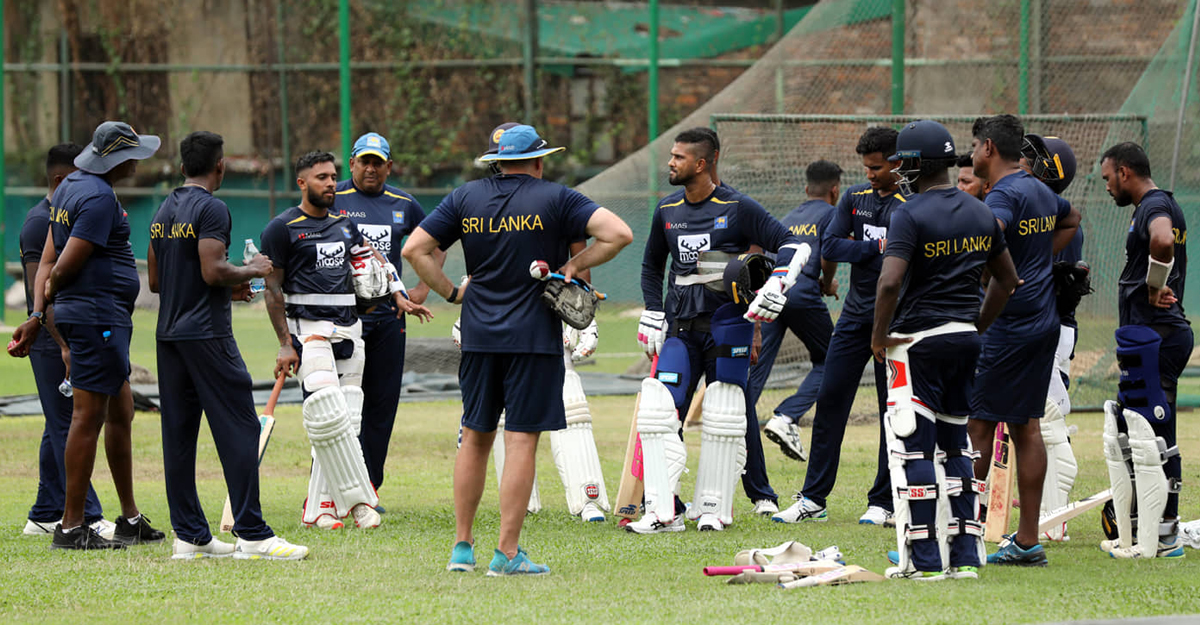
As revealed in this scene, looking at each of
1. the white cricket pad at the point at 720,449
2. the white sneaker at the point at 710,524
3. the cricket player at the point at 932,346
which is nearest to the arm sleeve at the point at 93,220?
the white cricket pad at the point at 720,449

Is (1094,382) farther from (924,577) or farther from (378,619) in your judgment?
(378,619)

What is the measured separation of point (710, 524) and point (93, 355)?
3.27 m

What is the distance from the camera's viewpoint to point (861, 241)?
8.20 m

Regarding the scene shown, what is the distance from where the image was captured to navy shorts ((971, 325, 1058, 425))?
22.4ft

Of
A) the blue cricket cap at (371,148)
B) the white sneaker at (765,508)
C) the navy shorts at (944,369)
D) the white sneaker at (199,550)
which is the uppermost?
the blue cricket cap at (371,148)

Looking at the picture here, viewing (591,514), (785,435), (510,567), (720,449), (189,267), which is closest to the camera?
(510,567)

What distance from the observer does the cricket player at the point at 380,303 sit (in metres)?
8.74

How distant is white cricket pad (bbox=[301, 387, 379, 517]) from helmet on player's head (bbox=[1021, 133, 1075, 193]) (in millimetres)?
3821

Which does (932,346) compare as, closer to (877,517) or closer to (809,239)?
(877,517)

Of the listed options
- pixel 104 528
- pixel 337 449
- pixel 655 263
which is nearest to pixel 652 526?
pixel 655 263

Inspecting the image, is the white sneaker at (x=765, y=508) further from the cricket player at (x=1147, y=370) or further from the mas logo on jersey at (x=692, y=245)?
the cricket player at (x=1147, y=370)

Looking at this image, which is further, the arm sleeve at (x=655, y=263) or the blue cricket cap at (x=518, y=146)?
the arm sleeve at (x=655, y=263)

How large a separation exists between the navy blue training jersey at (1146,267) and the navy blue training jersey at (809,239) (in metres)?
2.89

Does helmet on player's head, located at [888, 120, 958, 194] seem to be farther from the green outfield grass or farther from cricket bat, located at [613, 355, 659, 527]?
cricket bat, located at [613, 355, 659, 527]
